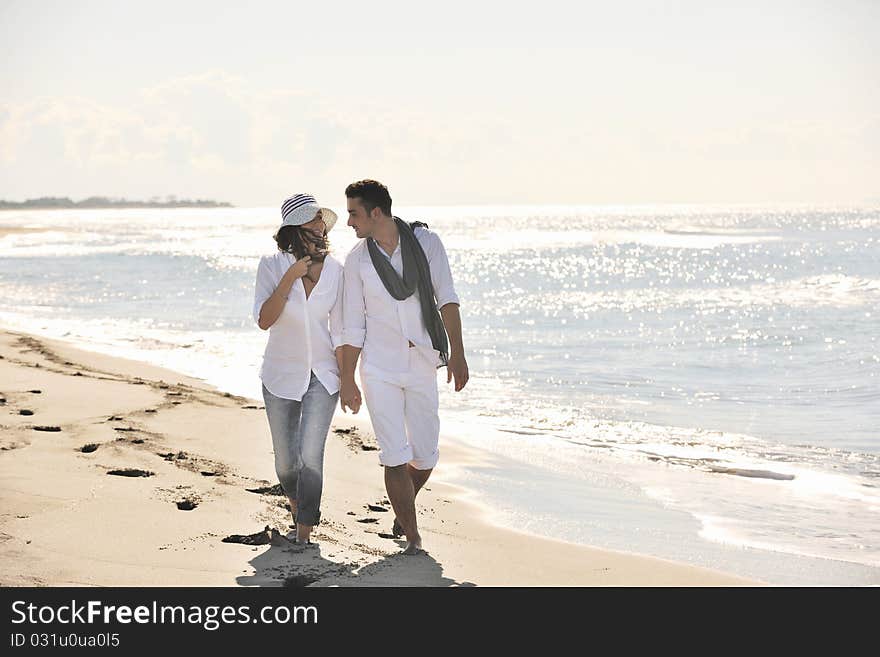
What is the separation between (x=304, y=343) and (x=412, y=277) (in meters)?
0.61

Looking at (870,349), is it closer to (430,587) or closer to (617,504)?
(617,504)

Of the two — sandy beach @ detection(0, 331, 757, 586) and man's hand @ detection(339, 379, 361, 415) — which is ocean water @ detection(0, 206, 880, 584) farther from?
man's hand @ detection(339, 379, 361, 415)

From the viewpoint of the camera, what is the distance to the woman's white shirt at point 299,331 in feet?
16.4

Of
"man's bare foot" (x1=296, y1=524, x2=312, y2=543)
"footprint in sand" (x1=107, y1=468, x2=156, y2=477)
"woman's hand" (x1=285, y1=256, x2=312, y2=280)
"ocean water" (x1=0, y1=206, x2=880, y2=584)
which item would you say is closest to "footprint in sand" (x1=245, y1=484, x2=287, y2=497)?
"footprint in sand" (x1=107, y1=468, x2=156, y2=477)

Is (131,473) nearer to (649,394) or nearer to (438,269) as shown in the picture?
(438,269)

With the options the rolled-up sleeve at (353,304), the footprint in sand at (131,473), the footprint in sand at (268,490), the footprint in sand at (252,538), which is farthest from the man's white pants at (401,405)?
the footprint in sand at (131,473)

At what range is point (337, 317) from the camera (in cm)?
506

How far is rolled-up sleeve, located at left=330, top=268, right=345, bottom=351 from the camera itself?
5047mm

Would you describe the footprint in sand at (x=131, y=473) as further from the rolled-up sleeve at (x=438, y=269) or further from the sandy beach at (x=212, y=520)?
the rolled-up sleeve at (x=438, y=269)

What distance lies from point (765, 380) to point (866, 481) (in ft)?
19.8

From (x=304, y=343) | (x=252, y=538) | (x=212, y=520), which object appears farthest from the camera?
(x=212, y=520)

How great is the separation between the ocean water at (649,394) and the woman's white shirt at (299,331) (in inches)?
75.8

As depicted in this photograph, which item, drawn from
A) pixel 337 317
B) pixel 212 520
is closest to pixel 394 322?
pixel 337 317

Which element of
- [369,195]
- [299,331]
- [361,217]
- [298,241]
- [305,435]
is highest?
[369,195]
